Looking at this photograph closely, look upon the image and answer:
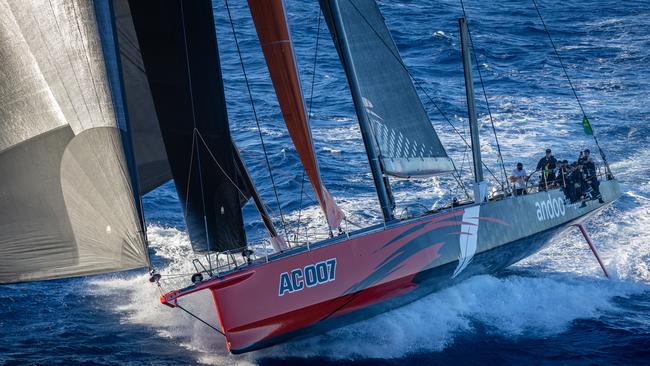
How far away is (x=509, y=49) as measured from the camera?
3481 centimetres

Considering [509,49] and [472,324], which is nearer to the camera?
[472,324]

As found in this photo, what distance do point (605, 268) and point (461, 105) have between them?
1101 centimetres

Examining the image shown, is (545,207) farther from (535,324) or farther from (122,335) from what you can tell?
(122,335)

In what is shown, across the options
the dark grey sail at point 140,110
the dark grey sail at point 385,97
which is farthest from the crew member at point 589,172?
the dark grey sail at point 140,110

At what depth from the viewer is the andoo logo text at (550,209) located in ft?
57.9

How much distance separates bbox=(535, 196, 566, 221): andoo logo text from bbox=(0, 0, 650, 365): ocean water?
4.43 feet

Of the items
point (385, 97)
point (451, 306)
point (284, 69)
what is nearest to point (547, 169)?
point (451, 306)

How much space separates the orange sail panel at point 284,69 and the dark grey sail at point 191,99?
978 millimetres

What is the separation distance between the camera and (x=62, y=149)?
11.7 m

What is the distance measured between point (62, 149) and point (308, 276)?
4.33 meters

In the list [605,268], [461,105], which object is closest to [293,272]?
[605,268]

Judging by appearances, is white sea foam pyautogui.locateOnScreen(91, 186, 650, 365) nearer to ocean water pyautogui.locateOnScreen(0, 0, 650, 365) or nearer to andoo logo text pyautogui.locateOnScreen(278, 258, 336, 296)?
ocean water pyautogui.locateOnScreen(0, 0, 650, 365)

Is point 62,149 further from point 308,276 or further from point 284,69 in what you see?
point 308,276

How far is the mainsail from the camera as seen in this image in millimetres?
11523
